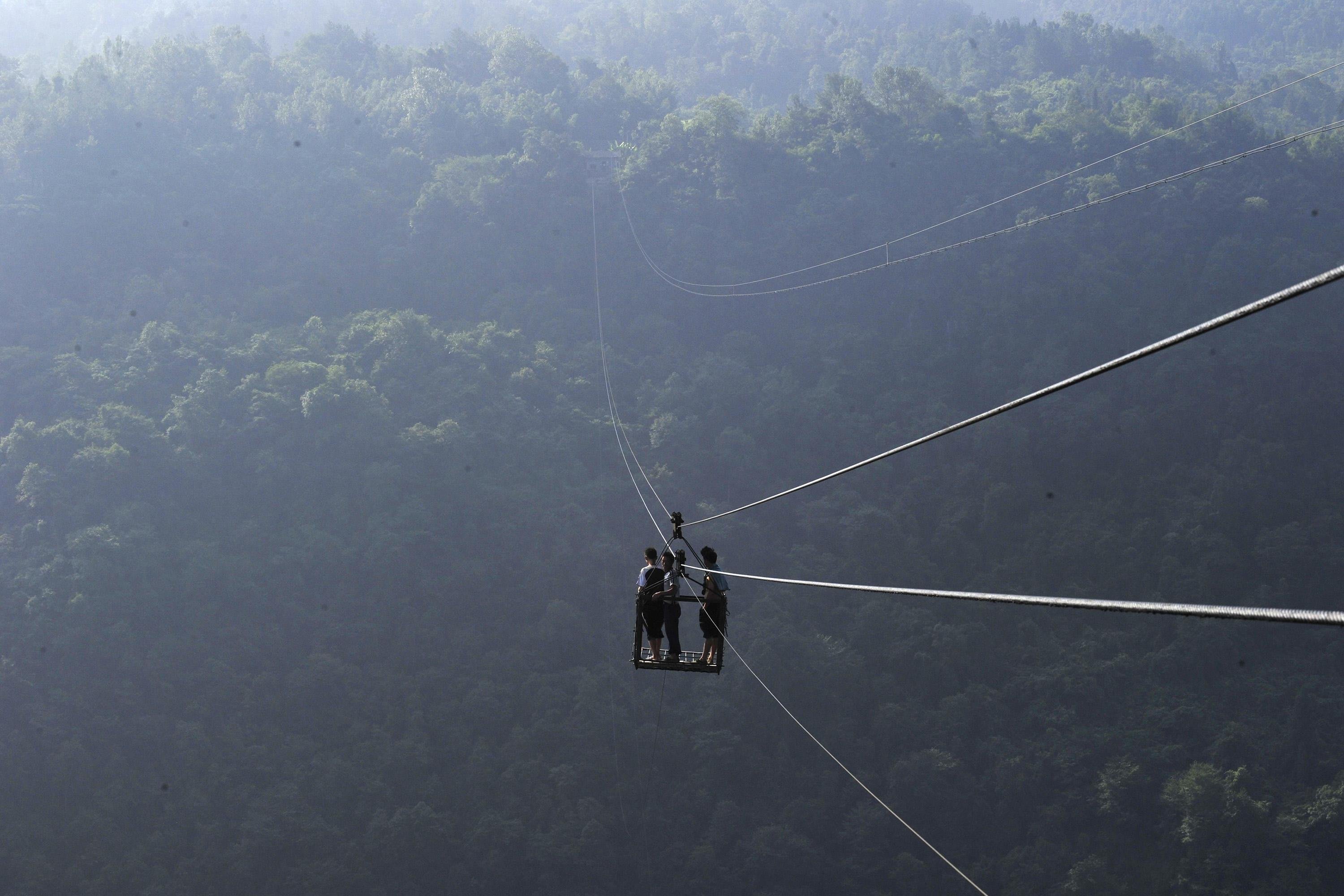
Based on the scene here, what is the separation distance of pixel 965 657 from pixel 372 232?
117 feet

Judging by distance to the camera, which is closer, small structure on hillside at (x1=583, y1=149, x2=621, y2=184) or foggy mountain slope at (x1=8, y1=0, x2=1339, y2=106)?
small structure on hillside at (x1=583, y1=149, x2=621, y2=184)

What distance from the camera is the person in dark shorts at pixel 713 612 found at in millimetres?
10555

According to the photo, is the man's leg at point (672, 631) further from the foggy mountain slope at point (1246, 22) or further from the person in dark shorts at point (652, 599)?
the foggy mountain slope at point (1246, 22)

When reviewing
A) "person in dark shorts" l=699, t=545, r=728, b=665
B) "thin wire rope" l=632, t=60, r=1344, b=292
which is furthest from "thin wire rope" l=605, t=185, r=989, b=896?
"person in dark shorts" l=699, t=545, r=728, b=665


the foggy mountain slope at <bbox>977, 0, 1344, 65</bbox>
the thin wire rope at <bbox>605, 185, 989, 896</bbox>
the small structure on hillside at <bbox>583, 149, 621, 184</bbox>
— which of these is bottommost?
the thin wire rope at <bbox>605, 185, 989, 896</bbox>

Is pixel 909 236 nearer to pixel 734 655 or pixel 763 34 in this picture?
pixel 734 655

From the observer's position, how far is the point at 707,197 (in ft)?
212

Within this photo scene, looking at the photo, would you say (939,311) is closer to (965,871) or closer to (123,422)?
(965,871)

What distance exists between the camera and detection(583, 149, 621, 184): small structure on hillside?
6556cm

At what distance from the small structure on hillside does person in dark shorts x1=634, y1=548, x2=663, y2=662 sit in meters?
55.7

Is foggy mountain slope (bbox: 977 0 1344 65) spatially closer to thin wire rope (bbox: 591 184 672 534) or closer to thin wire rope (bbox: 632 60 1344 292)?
thin wire rope (bbox: 632 60 1344 292)

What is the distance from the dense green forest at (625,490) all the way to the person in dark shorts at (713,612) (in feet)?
90.7

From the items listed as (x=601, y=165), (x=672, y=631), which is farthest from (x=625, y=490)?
(x=672, y=631)

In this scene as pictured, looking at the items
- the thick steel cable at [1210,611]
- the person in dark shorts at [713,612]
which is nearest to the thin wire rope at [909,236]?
the person in dark shorts at [713,612]
